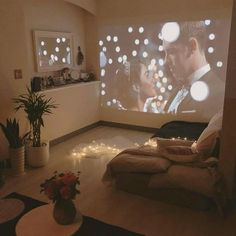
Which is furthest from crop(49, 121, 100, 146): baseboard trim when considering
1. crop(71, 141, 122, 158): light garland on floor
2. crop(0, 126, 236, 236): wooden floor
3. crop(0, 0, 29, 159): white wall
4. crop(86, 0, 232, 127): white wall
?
crop(0, 0, 29, 159): white wall

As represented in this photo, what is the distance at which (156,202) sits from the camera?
2.87 m

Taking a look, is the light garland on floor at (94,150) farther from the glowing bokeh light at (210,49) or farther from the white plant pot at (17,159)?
the glowing bokeh light at (210,49)

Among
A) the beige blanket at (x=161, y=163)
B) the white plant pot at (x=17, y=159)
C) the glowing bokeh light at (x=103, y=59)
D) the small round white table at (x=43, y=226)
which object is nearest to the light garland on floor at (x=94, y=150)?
the white plant pot at (x=17, y=159)

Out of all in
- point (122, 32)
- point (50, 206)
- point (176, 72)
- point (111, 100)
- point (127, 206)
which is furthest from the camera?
point (111, 100)

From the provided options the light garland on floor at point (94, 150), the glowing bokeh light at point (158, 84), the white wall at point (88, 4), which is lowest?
the light garland on floor at point (94, 150)

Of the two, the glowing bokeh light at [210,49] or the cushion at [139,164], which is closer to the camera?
the cushion at [139,164]

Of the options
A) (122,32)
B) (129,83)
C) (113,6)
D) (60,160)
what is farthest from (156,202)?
(113,6)

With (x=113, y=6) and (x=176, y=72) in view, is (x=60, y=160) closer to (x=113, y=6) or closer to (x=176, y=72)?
(x=176, y=72)

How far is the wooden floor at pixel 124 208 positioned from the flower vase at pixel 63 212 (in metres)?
0.75

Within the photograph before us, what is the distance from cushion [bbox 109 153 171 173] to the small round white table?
3.43 ft

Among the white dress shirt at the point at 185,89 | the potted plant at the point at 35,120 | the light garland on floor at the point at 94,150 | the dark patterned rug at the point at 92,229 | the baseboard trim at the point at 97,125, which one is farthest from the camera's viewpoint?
the baseboard trim at the point at 97,125

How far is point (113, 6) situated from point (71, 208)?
13.7 ft

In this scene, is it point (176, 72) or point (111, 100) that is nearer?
point (176, 72)

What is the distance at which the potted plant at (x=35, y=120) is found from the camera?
3529 millimetres
